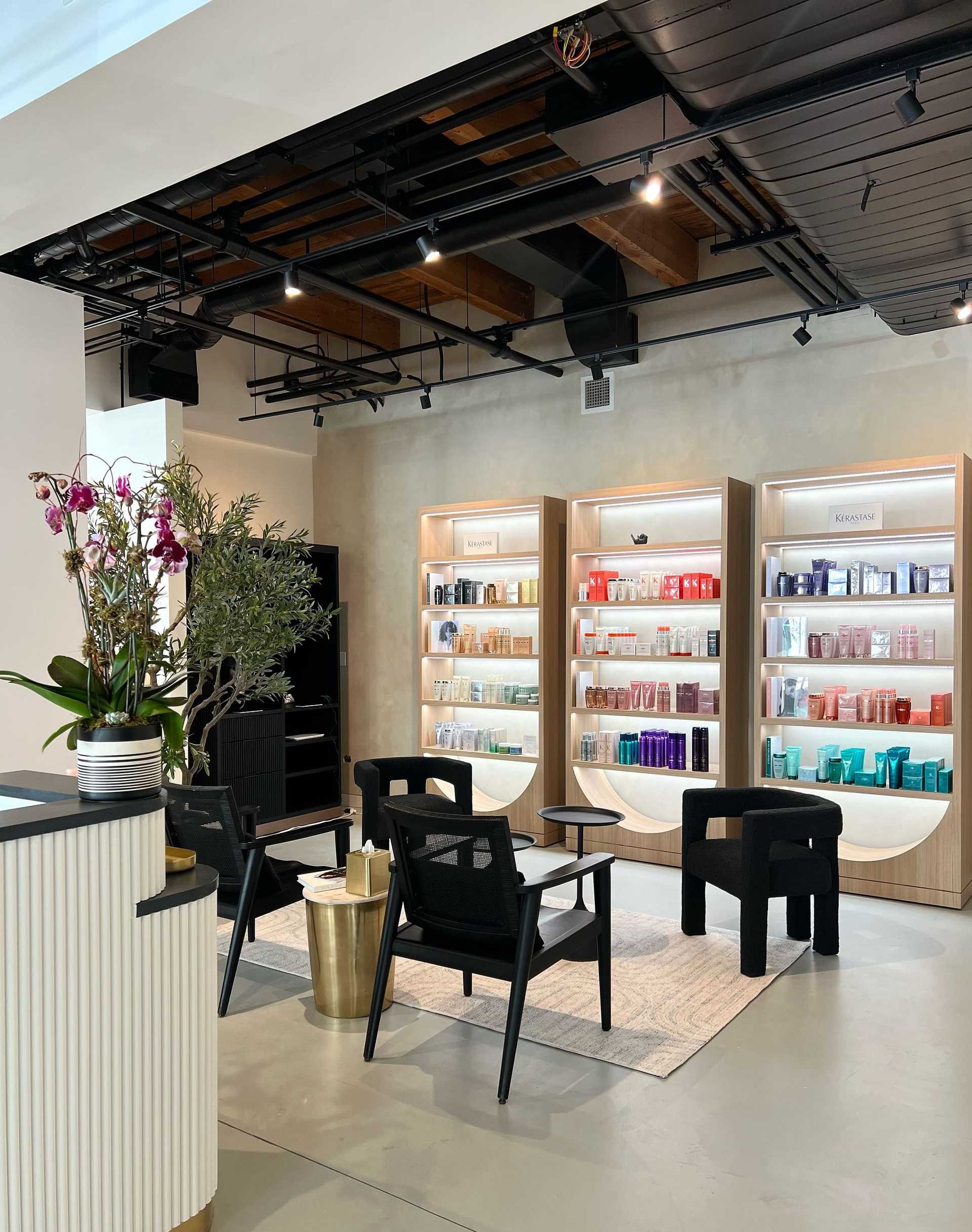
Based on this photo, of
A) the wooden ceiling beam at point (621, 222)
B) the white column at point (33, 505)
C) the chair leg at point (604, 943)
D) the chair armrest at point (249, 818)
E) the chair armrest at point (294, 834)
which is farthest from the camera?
the chair armrest at point (249, 818)

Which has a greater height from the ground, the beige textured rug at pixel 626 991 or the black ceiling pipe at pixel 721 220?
the black ceiling pipe at pixel 721 220

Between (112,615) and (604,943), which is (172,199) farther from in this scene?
(604,943)

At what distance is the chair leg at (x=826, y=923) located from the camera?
4742mm

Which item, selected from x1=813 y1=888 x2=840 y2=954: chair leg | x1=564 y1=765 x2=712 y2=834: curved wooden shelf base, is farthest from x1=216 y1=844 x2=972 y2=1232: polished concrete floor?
x1=564 y1=765 x2=712 y2=834: curved wooden shelf base

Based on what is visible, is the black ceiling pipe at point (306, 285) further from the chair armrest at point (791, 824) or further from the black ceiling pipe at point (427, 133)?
the chair armrest at point (791, 824)

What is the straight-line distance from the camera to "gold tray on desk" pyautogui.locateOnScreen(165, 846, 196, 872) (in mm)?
2748

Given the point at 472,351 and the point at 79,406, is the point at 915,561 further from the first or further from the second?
the point at 79,406

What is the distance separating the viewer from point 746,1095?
3359mm

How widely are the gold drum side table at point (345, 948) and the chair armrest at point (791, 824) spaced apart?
1778 millimetres

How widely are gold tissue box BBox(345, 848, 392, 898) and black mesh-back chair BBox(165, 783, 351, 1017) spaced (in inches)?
9.2

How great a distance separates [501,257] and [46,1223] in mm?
5522

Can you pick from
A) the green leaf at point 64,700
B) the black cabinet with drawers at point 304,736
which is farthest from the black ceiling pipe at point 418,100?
the black cabinet with drawers at point 304,736

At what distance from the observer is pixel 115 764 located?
2.45 meters

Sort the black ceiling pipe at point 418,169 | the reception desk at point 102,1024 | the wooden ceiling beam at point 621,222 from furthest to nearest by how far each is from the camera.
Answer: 1. the wooden ceiling beam at point 621,222
2. the black ceiling pipe at point 418,169
3. the reception desk at point 102,1024
